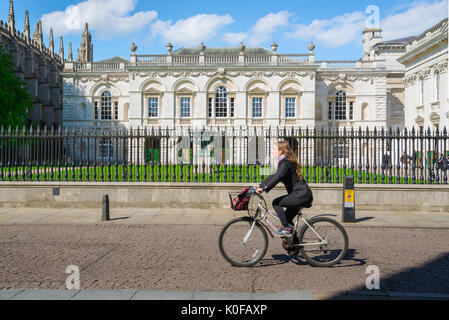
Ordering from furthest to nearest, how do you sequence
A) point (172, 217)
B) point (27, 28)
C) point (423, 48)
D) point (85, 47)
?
point (85, 47) → point (27, 28) → point (423, 48) → point (172, 217)

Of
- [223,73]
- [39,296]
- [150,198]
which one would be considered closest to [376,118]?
[223,73]

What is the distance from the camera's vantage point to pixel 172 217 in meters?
10.4

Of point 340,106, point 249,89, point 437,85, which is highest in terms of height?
point 249,89

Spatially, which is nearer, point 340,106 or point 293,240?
point 293,240

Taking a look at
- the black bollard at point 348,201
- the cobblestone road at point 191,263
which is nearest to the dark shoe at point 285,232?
the cobblestone road at point 191,263

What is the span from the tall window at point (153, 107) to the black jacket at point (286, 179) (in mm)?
36584

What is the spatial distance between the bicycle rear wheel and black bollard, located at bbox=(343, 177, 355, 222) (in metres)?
4.21

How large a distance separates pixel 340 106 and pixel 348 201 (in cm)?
3477

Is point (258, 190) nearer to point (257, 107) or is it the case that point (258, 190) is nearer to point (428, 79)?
point (428, 79)

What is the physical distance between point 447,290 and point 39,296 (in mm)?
4950

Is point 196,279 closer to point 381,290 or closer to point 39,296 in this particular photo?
point 39,296

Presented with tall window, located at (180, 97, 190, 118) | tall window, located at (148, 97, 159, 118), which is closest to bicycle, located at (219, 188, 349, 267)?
tall window, located at (180, 97, 190, 118)

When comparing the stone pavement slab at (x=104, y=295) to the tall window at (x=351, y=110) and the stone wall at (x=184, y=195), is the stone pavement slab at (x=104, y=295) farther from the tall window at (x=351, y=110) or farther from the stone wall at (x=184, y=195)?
the tall window at (x=351, y=110)

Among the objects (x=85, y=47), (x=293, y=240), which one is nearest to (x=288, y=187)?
(x=293, y=240)
